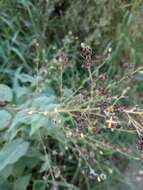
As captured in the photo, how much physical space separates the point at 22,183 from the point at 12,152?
0.21m

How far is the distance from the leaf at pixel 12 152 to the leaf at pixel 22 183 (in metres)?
0.19

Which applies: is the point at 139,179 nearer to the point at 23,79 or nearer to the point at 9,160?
the point at 23,79

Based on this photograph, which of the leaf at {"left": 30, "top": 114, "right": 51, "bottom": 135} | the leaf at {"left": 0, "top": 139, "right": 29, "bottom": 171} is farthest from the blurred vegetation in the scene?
the leaf at {"left": 30, "top": 114, "right": 51, "bottom": 135}

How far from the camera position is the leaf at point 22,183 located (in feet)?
5.72

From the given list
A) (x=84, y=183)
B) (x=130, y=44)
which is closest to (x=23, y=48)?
(x=130, y=44)

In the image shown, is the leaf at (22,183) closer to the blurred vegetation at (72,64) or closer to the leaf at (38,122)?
the blurred vegetation at (72,64)

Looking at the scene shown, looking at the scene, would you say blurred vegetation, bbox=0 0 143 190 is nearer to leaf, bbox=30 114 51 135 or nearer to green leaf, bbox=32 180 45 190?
green leaf, bbox=32 180 45 190

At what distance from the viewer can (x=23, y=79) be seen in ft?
6.89

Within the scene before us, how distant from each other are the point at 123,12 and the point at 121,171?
2.62ft

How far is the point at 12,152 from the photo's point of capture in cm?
159

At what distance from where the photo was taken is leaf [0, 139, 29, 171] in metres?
1.57

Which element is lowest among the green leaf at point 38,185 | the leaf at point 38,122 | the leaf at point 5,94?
the green leaf at point 38,185

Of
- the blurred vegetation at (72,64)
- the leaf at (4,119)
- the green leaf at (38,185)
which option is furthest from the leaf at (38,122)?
the green leaf at (38,185)

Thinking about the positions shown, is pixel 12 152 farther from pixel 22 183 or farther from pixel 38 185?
pixel 38 185
